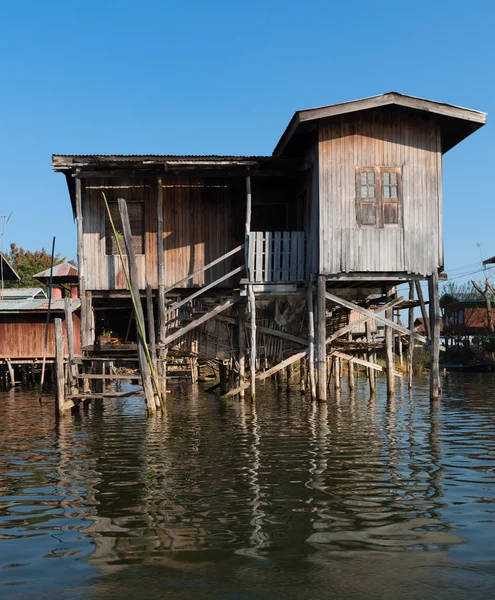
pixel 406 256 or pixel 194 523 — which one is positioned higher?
pixel 406 256

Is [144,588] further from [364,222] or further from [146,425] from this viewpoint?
[364,222]

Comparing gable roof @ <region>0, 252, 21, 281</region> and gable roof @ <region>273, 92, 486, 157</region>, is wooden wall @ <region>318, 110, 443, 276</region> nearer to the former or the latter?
gable roof @ <region>273, 92, 486, 157</region>

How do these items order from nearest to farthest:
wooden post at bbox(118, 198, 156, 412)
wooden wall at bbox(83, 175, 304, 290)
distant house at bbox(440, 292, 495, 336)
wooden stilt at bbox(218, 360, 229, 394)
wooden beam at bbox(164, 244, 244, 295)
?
wooden post at bbox(118, 198, 156, 412) < wooden beam at bbox(164, 244, 244, 295) < wooden wall at bbox(83, 175, 304, 290) < wooden stilt at bbox(218, 360, 229, 394) < distant house at bbox(440, 292, 495, 336)

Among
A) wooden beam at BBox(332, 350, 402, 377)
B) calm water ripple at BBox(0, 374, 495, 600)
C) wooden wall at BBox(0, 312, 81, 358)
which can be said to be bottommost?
calm water ripple at BBox(0, 374, 495, 600)

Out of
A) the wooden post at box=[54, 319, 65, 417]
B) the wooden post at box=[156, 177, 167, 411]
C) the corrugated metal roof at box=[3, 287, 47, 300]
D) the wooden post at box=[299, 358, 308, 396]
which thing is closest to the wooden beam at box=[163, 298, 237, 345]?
the wooden post at box=[156, 177, 167, 411]

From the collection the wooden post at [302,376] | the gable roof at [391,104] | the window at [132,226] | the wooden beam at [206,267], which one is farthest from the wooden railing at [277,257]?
the wooden post at [302,376]

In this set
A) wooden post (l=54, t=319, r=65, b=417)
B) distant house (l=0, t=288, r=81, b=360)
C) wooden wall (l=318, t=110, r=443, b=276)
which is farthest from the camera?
distant house (l=0, t=288, r=81, b=360)

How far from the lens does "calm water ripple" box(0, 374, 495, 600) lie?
5.48 m

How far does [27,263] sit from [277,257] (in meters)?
A: 47.9

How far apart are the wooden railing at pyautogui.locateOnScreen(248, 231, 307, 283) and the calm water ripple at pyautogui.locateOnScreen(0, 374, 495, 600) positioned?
5.55 metres

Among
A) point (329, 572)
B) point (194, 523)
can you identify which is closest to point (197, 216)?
point (194, 523)

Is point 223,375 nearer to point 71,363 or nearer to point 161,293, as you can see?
point 161,293

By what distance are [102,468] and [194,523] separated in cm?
359

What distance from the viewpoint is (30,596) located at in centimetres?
525
